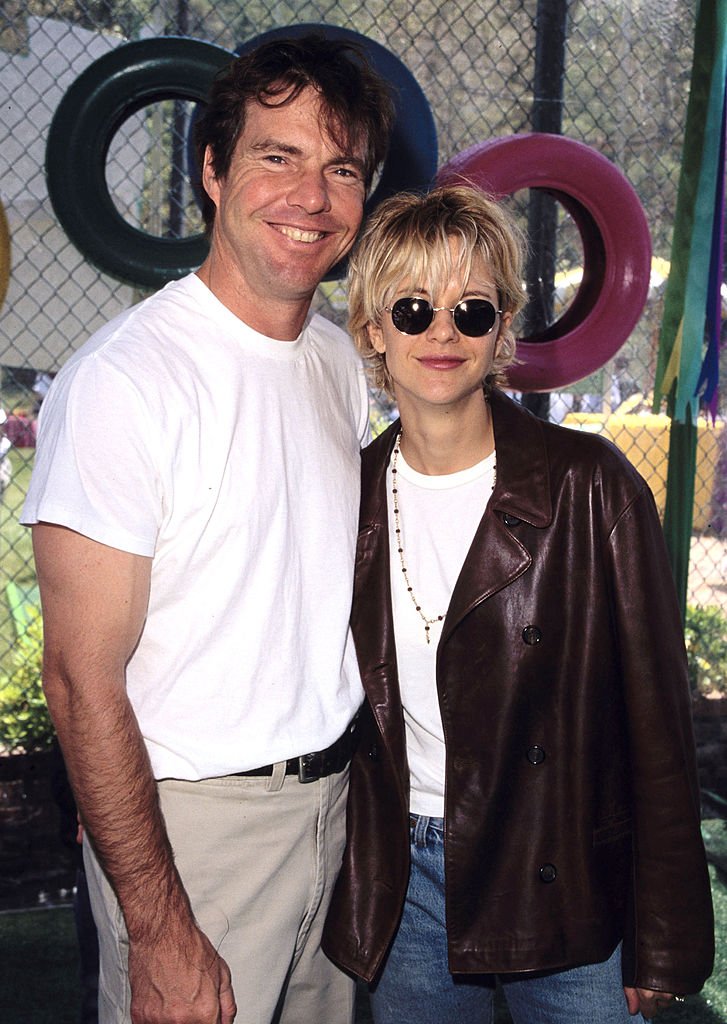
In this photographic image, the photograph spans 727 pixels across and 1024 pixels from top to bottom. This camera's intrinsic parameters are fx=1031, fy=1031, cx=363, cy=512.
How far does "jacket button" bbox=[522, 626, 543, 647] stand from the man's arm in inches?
23.2

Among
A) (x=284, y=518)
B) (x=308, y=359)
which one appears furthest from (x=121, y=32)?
(x=284, y=518)

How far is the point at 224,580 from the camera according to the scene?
1.62 m

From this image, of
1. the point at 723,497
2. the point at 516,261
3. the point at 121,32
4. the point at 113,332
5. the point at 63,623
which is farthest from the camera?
the point at 723,497

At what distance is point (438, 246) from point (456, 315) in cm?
12

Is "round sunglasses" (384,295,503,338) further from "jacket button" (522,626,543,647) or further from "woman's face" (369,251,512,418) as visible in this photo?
"jacket button" (522,626,543,647)

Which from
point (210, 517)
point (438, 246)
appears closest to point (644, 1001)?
point (210, 517)

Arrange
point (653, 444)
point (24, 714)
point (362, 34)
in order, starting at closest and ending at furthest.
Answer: point (362, 34) < point (24, 714) < point (653, 444)

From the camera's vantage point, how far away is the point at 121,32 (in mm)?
4352

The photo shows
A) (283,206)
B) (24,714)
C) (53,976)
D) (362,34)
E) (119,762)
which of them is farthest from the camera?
(24,714)

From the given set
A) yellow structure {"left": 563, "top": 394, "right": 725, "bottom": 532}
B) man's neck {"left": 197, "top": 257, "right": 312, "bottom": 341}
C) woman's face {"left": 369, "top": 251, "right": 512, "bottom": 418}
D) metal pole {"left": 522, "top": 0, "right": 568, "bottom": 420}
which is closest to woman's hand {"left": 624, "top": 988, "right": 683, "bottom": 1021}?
woman's face {"left": 369, "top": 251, "right": 512, "bottom": 418}

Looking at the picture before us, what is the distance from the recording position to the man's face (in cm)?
173

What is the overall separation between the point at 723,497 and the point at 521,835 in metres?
3.69

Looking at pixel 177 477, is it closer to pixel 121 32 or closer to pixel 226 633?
pixel 226 633

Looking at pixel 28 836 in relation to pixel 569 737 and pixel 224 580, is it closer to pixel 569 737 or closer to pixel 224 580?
pixel 224 580
